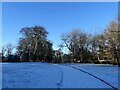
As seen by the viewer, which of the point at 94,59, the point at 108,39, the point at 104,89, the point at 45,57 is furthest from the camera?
the point at 45,57

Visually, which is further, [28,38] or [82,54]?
[28,38]

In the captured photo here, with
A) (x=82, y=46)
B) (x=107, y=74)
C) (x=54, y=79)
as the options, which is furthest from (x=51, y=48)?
(x=54, y=79)

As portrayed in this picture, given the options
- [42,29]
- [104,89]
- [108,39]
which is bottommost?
[104,89]

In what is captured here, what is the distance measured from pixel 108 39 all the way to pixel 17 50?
35.1 metres

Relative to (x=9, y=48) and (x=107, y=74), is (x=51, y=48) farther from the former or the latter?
(x=107, y=74)

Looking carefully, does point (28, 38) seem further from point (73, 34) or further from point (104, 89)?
point (104, 89)

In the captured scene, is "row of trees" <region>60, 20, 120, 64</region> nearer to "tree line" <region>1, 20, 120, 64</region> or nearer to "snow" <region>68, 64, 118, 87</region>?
"tree line" <region>1, 20, 120, 64</region>

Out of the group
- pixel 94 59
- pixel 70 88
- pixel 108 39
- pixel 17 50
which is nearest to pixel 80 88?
pixel 70 88

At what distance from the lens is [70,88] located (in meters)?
12.6

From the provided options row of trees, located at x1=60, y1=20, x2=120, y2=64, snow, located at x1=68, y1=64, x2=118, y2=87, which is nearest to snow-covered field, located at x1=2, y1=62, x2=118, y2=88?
snow, located at x1=68, y1=64, x2=118, y2=87

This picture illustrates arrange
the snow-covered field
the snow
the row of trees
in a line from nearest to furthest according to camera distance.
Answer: the snow-covered field
the snow
the row of trees

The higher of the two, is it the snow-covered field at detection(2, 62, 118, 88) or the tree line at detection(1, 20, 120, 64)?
the tree line at detection(1, 20, 120, 64)

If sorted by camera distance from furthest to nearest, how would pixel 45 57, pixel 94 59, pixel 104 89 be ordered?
1. pixel 45 57
2. pixel 94 59
3. pixel 104 89

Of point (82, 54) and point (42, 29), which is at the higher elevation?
point (42, 29)
